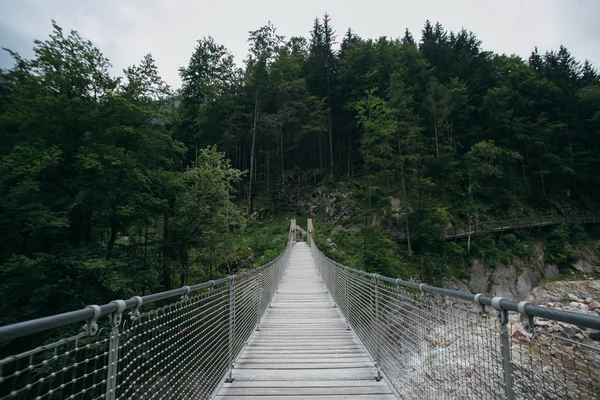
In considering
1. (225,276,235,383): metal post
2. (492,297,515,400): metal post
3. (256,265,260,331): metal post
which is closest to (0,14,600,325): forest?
(256,265,260,331): metal post

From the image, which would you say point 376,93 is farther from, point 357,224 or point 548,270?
point 548,270

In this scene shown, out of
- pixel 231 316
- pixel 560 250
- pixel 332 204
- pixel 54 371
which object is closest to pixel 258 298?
pixel 231 316

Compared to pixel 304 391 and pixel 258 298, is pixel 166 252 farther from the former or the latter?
pixel 304 391

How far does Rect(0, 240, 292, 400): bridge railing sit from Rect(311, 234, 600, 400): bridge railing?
76.0 inches

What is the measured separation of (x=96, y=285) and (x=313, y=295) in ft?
22.1

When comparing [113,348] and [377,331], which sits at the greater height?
[113,348]

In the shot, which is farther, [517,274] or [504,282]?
[517,274]

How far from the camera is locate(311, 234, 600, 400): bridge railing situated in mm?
1409

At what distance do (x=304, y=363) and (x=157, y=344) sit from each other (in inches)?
86.5

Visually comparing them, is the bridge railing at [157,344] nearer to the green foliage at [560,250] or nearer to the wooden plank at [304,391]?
the wooden plank at [304,391]

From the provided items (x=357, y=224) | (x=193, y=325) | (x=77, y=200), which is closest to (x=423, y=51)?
(x=357, y=224)

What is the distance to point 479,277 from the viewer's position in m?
18.5

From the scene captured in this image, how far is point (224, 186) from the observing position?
13.1 meters

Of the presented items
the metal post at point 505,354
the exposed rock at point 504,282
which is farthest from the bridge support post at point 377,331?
the exposed rock at point 504,282
